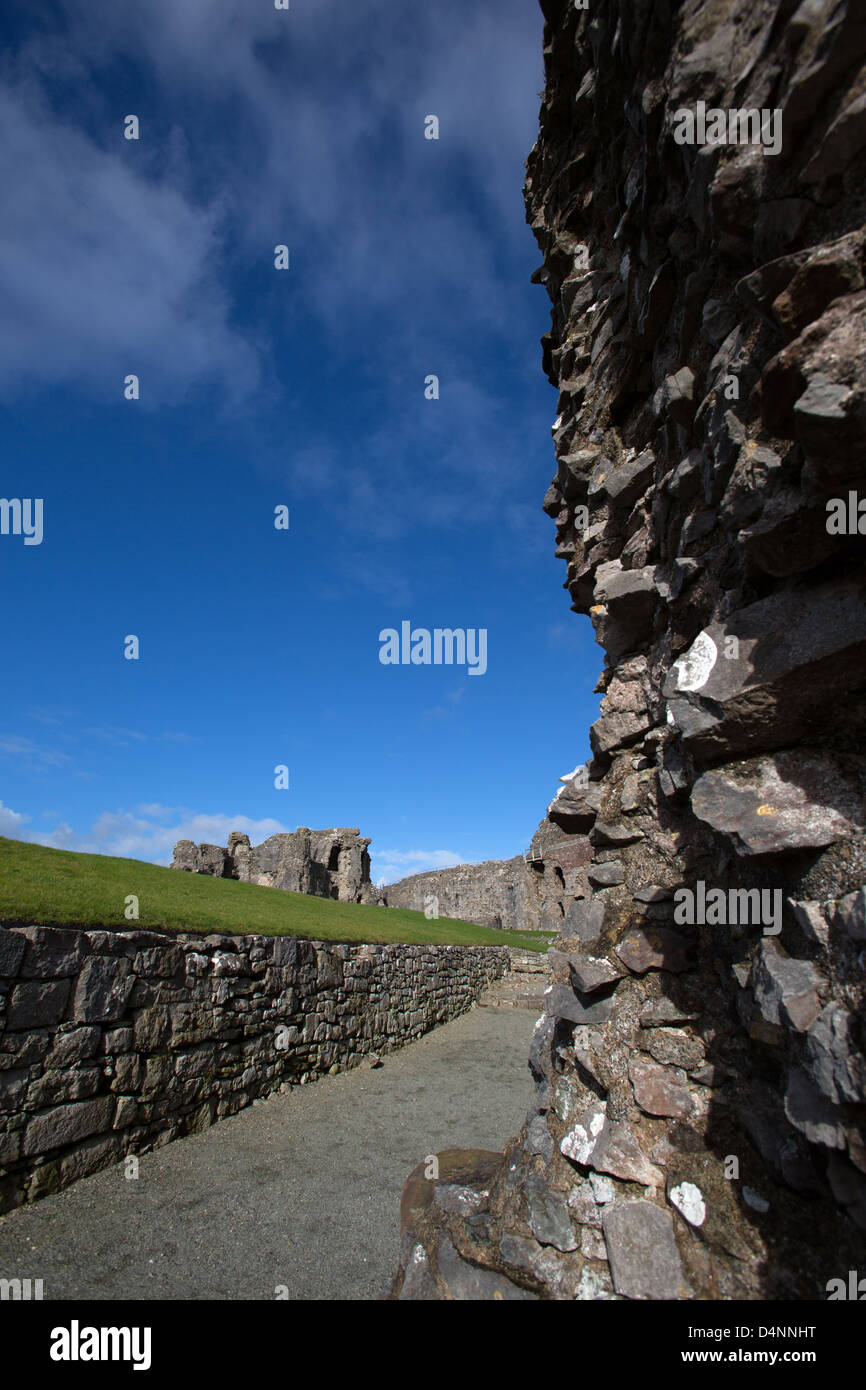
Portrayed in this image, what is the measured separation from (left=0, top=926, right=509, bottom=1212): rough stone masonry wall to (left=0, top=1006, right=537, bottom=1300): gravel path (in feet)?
1.07

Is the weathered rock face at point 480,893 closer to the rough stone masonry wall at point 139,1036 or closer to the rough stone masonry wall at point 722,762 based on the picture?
the rough stone masonry wall at point 139,1036

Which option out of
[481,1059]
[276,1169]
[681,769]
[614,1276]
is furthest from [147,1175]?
[481,1059]

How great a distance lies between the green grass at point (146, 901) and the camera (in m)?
7.21

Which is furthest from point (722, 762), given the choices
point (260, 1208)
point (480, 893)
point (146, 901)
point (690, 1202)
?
point (480, 893)

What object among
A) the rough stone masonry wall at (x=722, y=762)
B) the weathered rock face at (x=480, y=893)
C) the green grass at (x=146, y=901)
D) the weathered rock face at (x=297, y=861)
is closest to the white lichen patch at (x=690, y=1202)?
the rough stone masonry wall at (x=722, y=762)

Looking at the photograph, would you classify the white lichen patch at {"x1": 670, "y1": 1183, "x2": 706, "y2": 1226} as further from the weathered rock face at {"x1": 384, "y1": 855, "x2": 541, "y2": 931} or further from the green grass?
the weathered rock face at {"x1": 384, "y1": 855, "x2": 541, "y2": 931}

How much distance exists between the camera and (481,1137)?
8.63m

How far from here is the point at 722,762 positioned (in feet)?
9.27

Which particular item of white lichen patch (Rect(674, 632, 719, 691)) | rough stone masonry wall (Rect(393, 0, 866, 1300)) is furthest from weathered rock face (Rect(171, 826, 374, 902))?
white lichen patch (Rect(674, 632, 719, 691))

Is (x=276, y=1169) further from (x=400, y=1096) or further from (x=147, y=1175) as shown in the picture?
(x=400, y=1096)

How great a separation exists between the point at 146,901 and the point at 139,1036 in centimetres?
242

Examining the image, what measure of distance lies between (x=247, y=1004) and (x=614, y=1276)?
293 inches

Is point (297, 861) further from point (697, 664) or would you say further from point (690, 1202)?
point (697, 664)

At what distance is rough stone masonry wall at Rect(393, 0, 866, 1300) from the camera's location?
2111mm
